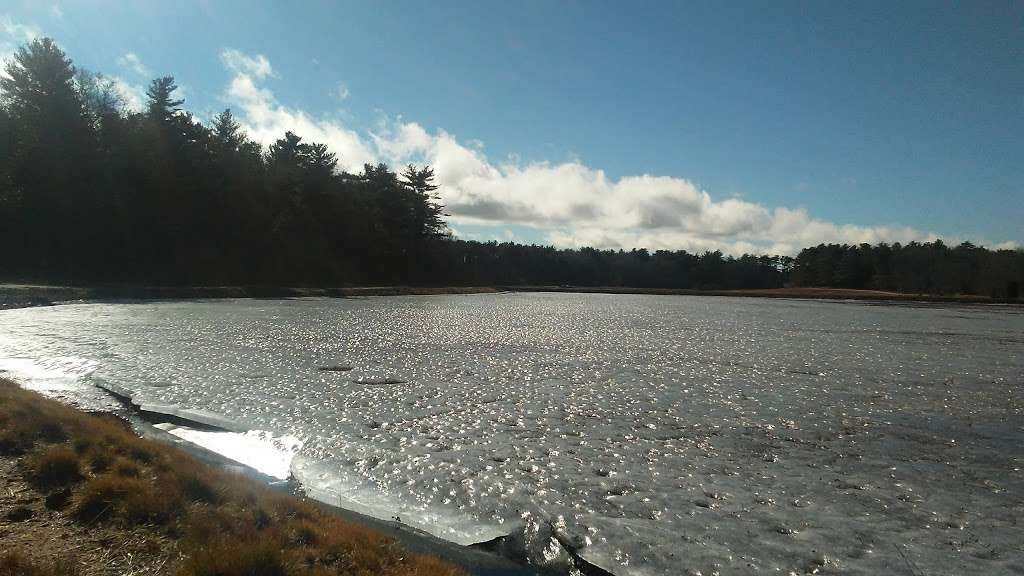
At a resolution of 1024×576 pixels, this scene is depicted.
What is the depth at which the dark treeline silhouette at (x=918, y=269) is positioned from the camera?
331ft

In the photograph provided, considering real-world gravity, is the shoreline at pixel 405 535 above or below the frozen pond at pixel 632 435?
below

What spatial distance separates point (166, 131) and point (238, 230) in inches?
529

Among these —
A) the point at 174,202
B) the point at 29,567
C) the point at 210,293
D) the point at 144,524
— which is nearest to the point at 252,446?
the point at 144,524

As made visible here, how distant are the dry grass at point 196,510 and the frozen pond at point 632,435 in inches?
39.5

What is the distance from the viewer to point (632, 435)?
953cm

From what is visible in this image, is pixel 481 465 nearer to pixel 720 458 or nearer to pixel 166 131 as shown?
pixel 720 458

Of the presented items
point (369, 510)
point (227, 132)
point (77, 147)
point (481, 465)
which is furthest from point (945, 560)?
point (227, 132)

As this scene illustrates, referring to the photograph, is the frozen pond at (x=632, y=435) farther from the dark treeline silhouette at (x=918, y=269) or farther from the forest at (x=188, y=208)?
the dark treeline silhouette at (x=918, y=269)

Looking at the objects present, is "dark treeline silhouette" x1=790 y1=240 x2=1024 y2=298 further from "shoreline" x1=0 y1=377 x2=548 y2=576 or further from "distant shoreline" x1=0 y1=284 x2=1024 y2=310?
"shoreline" x1=0 y1=377 x2=548 y2=576

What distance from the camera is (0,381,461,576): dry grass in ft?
15.4

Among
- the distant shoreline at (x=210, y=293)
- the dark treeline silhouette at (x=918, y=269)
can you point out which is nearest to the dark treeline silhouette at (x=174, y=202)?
the distant shoreline at (x=210, y=293)

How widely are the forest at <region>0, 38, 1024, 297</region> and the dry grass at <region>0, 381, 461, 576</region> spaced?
46362 mm

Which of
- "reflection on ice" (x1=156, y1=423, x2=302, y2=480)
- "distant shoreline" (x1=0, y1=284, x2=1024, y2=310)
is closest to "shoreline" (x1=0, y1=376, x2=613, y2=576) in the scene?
"reflection on ice" (x1=156, y1=423, x2=302, y2=480)

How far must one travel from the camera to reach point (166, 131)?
54500mm
